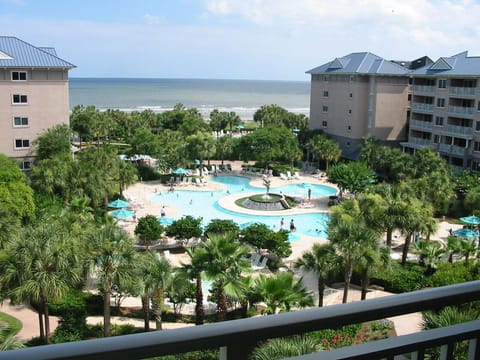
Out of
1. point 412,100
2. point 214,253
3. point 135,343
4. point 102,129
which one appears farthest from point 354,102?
point 135,343

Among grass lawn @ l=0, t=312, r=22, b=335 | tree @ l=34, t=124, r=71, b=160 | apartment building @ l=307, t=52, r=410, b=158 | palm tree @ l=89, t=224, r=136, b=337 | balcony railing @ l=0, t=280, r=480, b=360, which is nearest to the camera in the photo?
balcony railing @ l=0, t=280, r=480, b=360

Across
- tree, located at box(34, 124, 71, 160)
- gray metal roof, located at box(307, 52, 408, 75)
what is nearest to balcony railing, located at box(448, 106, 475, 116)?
gray metal roof, located at box(307, 52, 408, 75)

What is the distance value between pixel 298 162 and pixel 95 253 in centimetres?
4342

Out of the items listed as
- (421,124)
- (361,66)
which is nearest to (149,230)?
(421,124)

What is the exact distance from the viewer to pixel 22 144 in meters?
40.9

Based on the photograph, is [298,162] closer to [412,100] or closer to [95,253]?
[412,100]

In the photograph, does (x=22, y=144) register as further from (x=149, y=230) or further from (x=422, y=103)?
(x=422, y=103)

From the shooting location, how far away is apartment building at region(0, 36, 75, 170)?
3975 cm

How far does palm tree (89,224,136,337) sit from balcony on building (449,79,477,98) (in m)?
38.0

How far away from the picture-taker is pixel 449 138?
4997 centimetres

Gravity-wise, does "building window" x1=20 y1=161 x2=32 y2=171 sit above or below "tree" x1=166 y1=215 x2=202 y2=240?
above

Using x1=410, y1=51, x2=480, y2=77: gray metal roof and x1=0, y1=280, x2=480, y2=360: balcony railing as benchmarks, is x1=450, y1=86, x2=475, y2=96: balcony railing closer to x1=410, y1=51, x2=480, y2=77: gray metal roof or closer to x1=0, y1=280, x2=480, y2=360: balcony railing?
x1=410, y1=51, x2=480, y2=77: gray metal roof

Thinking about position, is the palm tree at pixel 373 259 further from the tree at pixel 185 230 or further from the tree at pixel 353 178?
the tree at pixel 353 178

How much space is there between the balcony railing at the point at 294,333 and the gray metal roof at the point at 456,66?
48.4 metres
